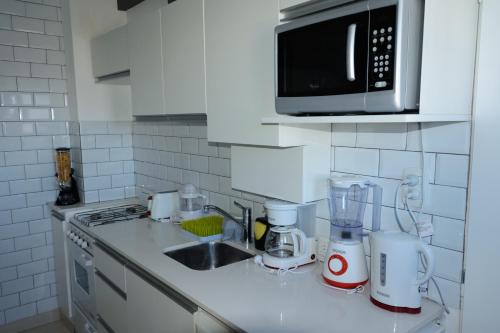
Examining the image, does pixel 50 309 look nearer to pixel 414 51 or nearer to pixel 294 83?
pixel 294 83

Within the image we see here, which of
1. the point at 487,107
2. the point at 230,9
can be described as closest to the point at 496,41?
the point at 487,107

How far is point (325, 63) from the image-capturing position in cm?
128

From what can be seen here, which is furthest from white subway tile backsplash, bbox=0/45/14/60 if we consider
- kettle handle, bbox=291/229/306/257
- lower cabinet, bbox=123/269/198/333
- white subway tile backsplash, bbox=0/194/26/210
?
kettle handle, bbox=291/229/306/257

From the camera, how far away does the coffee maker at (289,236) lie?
1.70m

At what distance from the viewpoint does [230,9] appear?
166 cm

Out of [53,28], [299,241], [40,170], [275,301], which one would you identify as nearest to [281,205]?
[299,241]

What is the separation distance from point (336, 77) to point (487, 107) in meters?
0.48

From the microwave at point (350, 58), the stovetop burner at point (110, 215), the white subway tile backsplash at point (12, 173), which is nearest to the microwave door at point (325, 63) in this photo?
the microwave at point (350, 58)

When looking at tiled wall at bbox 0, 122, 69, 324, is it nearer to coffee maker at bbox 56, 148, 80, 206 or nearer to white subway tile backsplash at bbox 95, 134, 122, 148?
coffee maker at bbox 56, 148, 80, 206

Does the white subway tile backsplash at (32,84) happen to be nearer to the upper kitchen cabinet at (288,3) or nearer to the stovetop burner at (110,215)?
the stovetop burner at (110,215)

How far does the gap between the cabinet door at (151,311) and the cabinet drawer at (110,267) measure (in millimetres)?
87

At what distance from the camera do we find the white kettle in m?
1.29

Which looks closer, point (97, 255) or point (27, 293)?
point (97, 255)

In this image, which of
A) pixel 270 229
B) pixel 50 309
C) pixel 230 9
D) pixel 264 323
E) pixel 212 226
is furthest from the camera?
pixel 50 309
